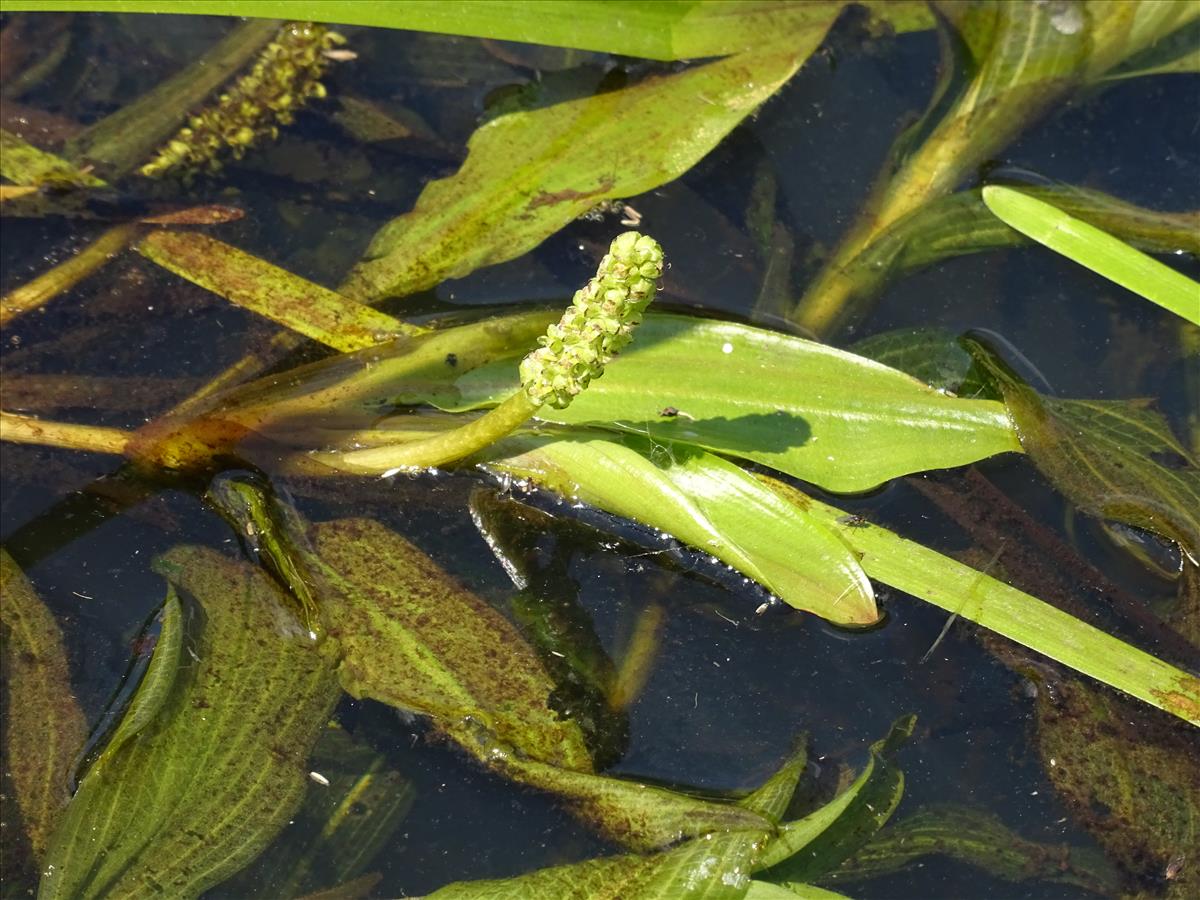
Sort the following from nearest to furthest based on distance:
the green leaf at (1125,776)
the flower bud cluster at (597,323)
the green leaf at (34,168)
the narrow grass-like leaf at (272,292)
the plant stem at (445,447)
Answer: the flower bud cluster at (597,323), the plant stem at (445,447), the green leaf at (1125,776), the narrow grass-like leaf at (272,292), the green leaf at (34,168)

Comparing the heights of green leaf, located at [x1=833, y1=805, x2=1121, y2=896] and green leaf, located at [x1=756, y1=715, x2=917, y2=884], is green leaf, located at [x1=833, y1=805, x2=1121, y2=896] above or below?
below

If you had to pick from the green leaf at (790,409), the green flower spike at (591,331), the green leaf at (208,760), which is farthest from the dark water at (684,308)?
the green flower spike at (591,331)

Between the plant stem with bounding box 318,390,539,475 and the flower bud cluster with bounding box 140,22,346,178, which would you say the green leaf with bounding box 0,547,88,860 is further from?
the flower bud cluster with bounding box 140,22,346,178

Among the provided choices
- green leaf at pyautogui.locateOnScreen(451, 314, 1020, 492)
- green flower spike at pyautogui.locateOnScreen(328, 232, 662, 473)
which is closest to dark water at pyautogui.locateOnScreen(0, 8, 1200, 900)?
green leaf at pyautogui.locateOnScreen(451, 314, 1020, 492)

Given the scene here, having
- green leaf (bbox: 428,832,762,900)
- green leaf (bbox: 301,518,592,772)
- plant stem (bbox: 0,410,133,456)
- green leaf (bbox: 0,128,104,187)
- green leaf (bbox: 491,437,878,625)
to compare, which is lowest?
green leaf (bbox: 428,832,762,900)

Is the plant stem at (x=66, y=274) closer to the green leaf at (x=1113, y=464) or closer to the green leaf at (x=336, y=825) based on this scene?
the green leaf at (x=336, y=825)
